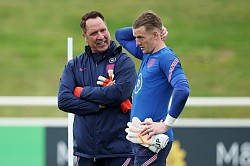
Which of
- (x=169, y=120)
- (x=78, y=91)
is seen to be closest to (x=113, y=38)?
(x=78, y=91)

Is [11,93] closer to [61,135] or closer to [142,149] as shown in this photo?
[61,135]

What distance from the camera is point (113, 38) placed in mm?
13016

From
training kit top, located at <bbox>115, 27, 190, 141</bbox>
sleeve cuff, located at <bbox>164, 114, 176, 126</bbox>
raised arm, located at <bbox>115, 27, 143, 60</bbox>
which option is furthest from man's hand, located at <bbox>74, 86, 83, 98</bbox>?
sleeve cuff, located at <bbox>164, 114, 176, 126</bbox>

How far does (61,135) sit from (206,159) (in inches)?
68.4

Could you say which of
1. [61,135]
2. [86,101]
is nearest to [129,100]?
[86,101]

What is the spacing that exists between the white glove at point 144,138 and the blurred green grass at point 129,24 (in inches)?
259

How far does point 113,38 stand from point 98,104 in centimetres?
730

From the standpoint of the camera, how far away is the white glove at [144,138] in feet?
16.8

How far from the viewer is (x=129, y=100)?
233 inches

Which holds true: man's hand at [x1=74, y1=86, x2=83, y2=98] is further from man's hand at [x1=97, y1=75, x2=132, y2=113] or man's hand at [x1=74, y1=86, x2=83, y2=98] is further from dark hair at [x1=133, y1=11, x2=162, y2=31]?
dark hair at [x1=133, y1=11, x2=162, y2=31]

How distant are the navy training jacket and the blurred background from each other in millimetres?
6006

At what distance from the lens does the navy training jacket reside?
576 centimetres

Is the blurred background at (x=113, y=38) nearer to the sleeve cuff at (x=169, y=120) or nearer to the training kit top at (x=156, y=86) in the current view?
the training kit top at (x=156, y=86)

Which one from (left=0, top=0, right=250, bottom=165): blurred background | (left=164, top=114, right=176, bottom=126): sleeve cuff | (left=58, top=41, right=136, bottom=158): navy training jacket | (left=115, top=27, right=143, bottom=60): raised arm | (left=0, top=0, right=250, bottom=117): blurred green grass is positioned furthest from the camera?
(left=0, top=0, right=250, bottom=117): blurred green grass
